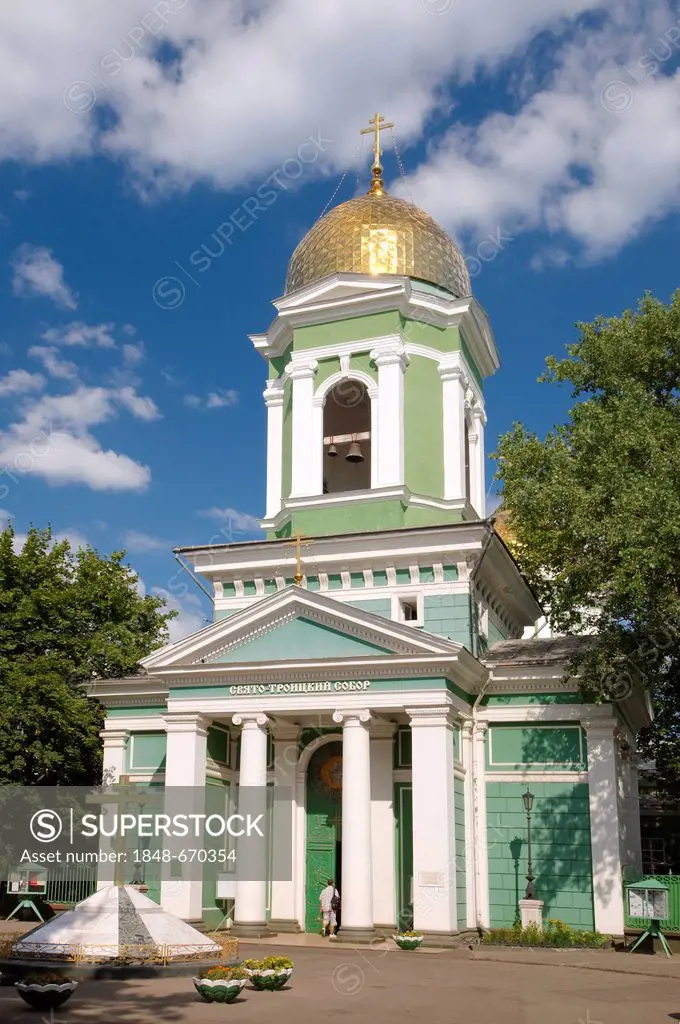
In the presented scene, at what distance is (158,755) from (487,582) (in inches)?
353

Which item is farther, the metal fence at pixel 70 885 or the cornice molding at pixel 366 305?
the metal fence at pixel 70 885

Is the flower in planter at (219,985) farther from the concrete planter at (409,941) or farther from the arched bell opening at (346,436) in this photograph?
the arched bell opening at (346,436)

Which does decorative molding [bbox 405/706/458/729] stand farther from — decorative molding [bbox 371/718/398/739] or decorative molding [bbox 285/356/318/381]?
decorative molding [bbox 285/356/318/381]

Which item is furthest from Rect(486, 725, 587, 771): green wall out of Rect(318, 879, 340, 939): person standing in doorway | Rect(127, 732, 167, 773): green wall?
Rect(127, 732, 167, 773): green wall

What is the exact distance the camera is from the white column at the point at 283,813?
2233 centimetres

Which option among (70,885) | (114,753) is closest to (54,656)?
(114,753)

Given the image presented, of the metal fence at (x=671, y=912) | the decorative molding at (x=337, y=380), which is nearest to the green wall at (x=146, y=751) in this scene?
the decorative molding at (x=337, y=380)

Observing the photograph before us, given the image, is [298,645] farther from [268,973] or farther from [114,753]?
[268,973]

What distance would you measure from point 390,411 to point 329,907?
37.0 feet

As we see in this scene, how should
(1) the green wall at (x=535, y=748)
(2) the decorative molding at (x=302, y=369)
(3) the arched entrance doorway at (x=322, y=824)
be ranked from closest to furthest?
(1) the green wall at (x=535, y=748) → (3) the arched entrance doorway at (x=322, y=824) → (2) the decorative molding at (x=302, y=369)

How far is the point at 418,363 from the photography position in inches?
1029

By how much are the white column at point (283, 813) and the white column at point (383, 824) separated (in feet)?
Answer: 6.23

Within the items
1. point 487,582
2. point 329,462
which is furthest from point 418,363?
point 487,582

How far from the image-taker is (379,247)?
27.0 m
